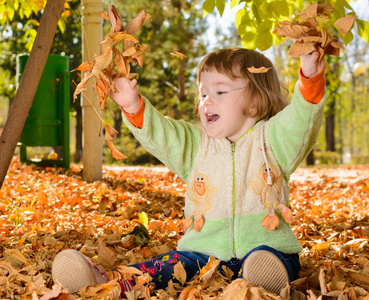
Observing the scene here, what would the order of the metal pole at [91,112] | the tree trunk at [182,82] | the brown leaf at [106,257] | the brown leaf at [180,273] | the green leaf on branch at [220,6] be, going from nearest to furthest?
the brown leaf at [180,273], the brown leaf at [106,257], the green leaf on branch at [220,6], the metal pole at [91,112], the tree trunk at [182,82]

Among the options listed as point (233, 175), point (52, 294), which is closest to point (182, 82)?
point (233, 175)

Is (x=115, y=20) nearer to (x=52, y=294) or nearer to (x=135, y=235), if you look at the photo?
(x=52, y=294)

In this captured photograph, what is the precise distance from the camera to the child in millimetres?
1898

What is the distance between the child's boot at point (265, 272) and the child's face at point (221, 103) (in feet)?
2.02

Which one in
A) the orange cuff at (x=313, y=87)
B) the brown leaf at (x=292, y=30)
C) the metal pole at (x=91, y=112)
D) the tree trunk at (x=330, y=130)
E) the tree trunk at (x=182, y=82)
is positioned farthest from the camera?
the tree trunk at (x=330, y=130)

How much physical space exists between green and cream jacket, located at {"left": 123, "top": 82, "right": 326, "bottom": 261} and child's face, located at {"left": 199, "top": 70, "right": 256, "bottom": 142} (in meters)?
0.08

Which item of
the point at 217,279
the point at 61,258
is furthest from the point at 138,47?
the point at 217,279

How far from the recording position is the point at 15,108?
8.09 ft

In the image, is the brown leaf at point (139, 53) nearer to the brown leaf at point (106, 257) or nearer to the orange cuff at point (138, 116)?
the orange cuff at point (138, 116)

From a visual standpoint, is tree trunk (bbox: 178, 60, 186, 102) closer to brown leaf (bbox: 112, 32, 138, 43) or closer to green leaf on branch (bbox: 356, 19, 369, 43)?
green leaf on branch (bbox: 356, 19, 369, 43)

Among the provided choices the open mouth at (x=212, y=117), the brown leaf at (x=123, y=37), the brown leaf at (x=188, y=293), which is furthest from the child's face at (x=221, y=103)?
the brown leaf at (x=188, y=293)

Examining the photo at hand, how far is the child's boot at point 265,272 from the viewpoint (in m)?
1.61

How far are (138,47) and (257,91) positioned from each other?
0.60 m

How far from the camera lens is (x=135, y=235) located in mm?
2660
